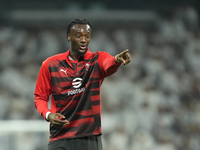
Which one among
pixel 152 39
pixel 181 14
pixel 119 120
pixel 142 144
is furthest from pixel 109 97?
pixel 181 14

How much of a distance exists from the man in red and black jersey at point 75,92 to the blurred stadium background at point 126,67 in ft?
4.78

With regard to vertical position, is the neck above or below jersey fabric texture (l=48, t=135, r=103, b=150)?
above

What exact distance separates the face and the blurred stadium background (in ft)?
4.82

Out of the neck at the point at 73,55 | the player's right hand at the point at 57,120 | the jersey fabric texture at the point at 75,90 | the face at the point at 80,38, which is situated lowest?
the player's right hand at the point at 57,120

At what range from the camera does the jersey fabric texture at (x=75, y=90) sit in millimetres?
1471

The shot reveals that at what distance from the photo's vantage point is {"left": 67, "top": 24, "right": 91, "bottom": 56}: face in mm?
1624

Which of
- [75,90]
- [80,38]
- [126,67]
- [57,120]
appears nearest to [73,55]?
[80,38]

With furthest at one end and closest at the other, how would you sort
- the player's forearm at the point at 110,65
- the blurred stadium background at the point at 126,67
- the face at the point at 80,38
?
the blurred stadium background at the point at 126,67
the face at the point at 80,38
the player's forearm at the point at 110,65

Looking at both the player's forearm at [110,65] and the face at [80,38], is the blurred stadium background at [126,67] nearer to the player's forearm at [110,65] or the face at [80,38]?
the face at [80,38]

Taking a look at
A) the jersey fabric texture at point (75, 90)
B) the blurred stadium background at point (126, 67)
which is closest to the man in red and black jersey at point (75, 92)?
the jersey fabric texture at point (75, 90)

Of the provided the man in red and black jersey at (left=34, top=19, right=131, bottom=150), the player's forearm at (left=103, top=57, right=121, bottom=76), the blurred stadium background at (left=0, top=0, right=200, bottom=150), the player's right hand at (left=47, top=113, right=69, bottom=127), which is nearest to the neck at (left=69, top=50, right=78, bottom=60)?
the man in red and black jersey at (left=34, top=19, right=131, bottom=150)

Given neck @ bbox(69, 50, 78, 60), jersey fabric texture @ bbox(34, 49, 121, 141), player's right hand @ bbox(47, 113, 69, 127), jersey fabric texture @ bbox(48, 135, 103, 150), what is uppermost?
neck @ bbox(69, 50, 78, 60)

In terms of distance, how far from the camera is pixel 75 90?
5.00 feet

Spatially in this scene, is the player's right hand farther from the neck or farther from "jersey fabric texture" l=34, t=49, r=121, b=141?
the neck
